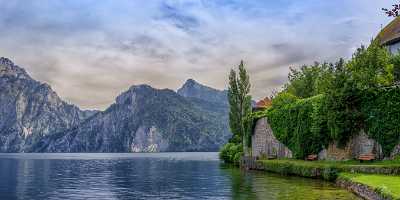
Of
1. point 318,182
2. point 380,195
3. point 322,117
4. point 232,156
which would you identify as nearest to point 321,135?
point 322,117

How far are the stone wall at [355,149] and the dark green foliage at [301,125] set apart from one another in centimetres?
154

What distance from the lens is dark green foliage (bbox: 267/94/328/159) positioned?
55.8 m

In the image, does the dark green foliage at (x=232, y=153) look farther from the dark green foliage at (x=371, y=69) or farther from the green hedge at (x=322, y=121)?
the dark green foliage at (x=371, y=69)

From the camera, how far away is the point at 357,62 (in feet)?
166

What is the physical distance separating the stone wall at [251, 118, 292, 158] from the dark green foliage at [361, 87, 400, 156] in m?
17.9

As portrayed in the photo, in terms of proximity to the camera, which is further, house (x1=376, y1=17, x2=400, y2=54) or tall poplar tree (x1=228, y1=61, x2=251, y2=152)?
tall poplar tree (x1=228, y1=61, x2=251, y2=152)

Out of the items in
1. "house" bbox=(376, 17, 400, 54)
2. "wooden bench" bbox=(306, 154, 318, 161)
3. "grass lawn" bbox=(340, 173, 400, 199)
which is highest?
"house" bbox=(376, 17, 400, 54)

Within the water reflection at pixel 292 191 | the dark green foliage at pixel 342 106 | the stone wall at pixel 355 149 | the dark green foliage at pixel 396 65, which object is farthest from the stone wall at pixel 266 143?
the water reflection at pixel 292 191

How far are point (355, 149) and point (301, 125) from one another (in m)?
10.9

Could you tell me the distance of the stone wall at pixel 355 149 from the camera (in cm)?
4825

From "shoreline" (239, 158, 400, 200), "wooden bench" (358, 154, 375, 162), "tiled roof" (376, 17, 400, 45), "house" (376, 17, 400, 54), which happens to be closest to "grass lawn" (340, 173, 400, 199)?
"shoreline" (239, 158, 400, 200)

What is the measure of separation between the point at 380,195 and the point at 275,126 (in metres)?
43.6

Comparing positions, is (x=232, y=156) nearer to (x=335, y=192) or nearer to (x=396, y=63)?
(x=396, y=63)

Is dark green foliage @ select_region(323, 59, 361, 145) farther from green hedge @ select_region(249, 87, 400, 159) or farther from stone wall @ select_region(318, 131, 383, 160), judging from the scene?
stone wall @ select_region(318, 131, 383, 160)
